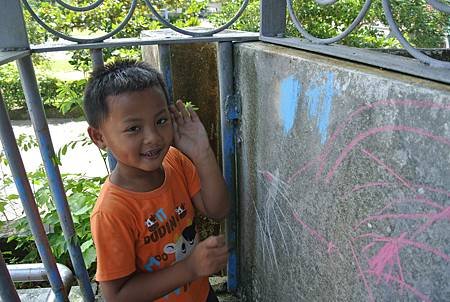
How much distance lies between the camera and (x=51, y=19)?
579 cm

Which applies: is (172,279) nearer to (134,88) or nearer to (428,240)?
(134,88)

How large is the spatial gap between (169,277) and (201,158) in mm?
481

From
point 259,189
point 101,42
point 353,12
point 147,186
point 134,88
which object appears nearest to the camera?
point 134,88

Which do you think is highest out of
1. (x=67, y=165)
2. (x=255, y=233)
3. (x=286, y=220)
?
(x=286, y=220)

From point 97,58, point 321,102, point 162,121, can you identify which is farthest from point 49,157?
point 321,102

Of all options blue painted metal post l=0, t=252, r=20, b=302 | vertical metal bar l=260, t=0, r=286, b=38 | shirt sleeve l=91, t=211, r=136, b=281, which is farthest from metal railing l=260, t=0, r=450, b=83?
blue painted metal post l=0, t=252, r=20, b=302

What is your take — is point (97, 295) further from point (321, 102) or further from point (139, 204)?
point (321, 102)

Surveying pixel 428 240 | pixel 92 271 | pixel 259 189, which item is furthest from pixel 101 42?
pixel 92 271

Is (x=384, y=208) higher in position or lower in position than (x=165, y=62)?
lower

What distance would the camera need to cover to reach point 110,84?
1.40 m

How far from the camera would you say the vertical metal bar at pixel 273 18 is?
5.52 feet

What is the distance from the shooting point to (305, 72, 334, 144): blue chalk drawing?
3.84 feet

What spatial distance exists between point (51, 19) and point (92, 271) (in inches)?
169

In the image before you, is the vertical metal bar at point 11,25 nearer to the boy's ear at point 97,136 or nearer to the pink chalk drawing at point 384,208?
the boy's ear at point 97,136
